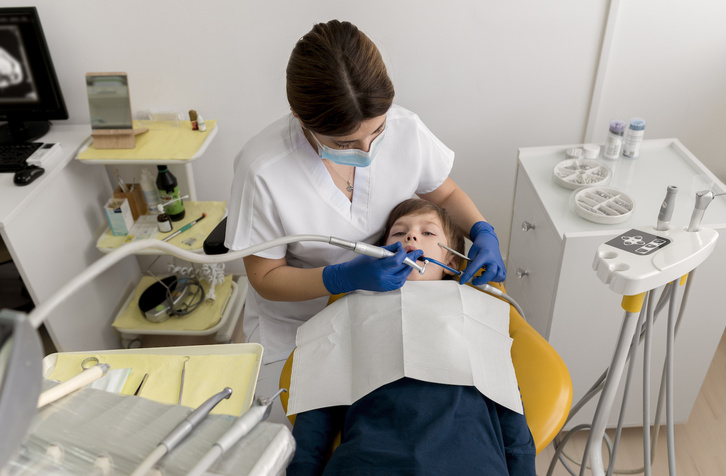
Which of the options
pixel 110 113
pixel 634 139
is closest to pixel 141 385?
pixel 110 113

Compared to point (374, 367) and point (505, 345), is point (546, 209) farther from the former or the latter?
point (374, 367)

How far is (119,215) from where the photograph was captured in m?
2.01

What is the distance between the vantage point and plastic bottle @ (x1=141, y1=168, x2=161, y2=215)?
80.2 inches

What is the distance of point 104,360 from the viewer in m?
1.09

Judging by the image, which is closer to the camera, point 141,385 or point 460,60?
point 141,385

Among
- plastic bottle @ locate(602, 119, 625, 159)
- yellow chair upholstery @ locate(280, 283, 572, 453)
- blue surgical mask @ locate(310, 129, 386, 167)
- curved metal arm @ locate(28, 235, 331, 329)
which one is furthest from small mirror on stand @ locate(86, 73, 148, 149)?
plastic bottle @ locate(602, 119, 625, 159)

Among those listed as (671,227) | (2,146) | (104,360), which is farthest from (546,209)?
(2,146)

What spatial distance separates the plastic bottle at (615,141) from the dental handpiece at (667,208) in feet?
2.76

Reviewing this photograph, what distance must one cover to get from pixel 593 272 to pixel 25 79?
1940mm

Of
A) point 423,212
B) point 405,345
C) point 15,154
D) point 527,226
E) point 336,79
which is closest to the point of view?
point 336,79

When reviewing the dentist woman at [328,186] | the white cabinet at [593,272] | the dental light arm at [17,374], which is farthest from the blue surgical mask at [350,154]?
the dental light arm at [17,374]

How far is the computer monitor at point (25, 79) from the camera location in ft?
5.96

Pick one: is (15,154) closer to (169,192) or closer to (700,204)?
(169,192)

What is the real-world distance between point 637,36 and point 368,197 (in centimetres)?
119
